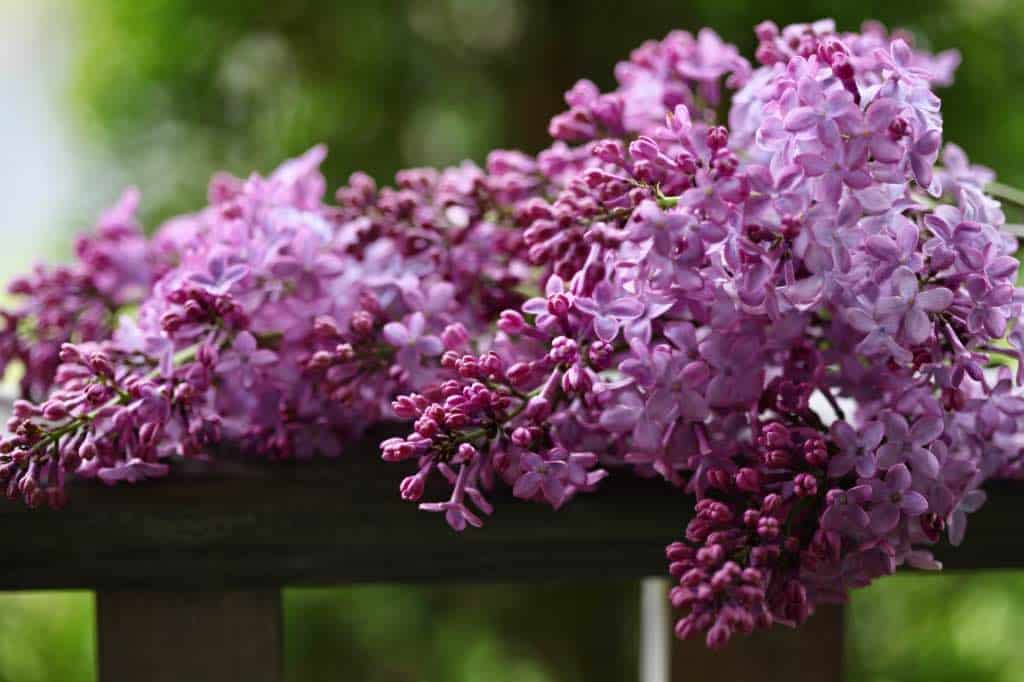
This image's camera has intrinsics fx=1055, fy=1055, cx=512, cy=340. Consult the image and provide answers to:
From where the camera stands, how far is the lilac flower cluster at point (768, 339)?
1.46 feet

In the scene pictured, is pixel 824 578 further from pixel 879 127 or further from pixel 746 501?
pixel 879 127

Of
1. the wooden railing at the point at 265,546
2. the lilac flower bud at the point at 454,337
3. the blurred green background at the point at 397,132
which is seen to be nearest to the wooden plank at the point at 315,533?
the wooden railing at the point at 265,546

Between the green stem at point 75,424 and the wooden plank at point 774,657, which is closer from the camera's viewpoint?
the green stem at point 75,424

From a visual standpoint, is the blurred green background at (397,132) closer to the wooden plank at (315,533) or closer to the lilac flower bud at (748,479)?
the wooden plank at (315,533)

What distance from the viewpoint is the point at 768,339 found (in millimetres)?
482

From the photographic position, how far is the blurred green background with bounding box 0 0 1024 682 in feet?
6.40

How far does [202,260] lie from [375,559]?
19 centimetres

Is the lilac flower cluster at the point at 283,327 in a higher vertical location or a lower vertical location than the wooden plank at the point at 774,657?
higher

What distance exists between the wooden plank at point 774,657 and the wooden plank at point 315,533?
132 mm

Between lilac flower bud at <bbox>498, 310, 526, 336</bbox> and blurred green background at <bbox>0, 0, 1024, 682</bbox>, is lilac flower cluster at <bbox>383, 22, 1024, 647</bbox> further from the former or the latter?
blurred green background at <bbox>0, 0, 1024, 682</bbox>

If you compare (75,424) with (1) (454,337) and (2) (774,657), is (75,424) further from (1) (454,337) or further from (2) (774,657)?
(2) (774,657)

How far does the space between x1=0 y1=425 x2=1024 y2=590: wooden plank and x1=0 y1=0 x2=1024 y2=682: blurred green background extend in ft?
4.66

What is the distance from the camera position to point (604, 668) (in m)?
2.05

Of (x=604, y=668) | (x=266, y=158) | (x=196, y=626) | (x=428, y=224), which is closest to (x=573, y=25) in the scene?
(x=266, y=158)
